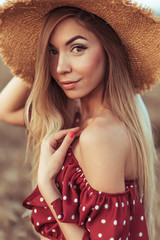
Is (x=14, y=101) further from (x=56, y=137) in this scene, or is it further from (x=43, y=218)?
(x=43, y=218)

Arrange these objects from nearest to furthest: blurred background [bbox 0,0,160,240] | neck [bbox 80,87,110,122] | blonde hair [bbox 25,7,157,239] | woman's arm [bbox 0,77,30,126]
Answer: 1. blonde hair [bbox 25,7,157,239]
2. neck [bbox 80,87,110,122]
3. woman's arm [bbox 0,77,30,126]
4. blurred background [bbox 0,0,160,240]

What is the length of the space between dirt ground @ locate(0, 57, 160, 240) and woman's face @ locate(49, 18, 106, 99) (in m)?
1.62

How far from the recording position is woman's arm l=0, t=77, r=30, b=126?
2053 millimetres

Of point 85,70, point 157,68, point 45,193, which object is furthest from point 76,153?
point 157,68

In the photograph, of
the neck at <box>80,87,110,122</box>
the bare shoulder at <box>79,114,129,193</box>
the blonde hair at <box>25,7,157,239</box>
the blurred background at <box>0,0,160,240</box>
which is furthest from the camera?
the blurred background at <box>0,0,160,240</box>

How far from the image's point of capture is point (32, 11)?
175 cm

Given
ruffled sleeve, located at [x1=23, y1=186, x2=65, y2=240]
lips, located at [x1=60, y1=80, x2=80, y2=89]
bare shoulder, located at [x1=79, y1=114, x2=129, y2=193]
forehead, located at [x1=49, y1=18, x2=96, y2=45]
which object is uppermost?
forehead, located at [x1=49, y1=18, x2=96, y2=45]

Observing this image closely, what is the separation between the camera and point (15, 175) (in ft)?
17.4

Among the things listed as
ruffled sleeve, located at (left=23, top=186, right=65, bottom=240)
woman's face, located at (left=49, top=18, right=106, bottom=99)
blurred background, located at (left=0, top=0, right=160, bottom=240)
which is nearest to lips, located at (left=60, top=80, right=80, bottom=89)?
woman's face, located at (left=49, top=18, right=106, bottom=99)

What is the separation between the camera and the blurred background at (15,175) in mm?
4055

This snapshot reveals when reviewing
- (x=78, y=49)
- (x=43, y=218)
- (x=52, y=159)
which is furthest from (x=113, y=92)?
(x=43, y=218)

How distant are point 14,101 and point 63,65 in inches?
20.7

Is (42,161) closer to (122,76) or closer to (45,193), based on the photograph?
(45,193)

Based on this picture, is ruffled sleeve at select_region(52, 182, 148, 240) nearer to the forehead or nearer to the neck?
the neck
